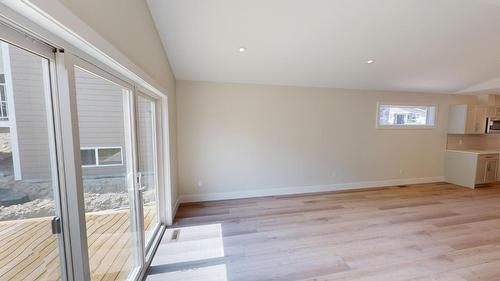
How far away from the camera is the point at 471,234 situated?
9.40 feet

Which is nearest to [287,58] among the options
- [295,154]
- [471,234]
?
[295,154]

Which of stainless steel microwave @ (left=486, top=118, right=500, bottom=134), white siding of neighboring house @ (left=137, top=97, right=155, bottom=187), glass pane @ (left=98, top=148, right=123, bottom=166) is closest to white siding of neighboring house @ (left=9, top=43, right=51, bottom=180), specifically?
glass pane @ (left=98, top=148, right=123, bottom=166)

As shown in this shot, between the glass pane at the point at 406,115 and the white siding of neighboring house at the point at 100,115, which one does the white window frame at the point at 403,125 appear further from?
the white siding of neighboring house at the point at 100,115

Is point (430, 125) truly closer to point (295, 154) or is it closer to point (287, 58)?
point (295, 154)

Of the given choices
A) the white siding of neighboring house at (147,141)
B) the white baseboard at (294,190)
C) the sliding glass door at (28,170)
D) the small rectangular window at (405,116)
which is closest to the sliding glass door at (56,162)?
the sliding glass door at (28,170)

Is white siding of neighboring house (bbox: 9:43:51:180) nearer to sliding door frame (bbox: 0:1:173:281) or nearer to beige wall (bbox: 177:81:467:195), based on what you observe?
sliding door frame (bbox: 0:1:173:281)

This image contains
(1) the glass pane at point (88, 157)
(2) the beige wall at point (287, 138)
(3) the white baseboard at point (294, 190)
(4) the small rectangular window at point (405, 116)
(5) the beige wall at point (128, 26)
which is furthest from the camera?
(4) the small rectangular window at point (405, 116)

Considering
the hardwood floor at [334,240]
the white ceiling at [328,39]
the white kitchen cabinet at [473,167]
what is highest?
the white ceiling at [328,39]

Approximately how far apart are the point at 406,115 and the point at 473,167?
6.11 ft

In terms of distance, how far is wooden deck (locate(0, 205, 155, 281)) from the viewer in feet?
2.71

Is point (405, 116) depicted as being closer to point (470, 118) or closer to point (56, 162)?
point (470, 118)

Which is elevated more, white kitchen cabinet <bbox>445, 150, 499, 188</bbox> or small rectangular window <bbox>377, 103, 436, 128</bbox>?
small rectangular window <bbox>377, 103, 436, 128</bbox>

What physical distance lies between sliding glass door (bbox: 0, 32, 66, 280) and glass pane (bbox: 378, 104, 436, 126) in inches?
220

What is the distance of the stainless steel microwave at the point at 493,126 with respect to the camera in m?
5.09
